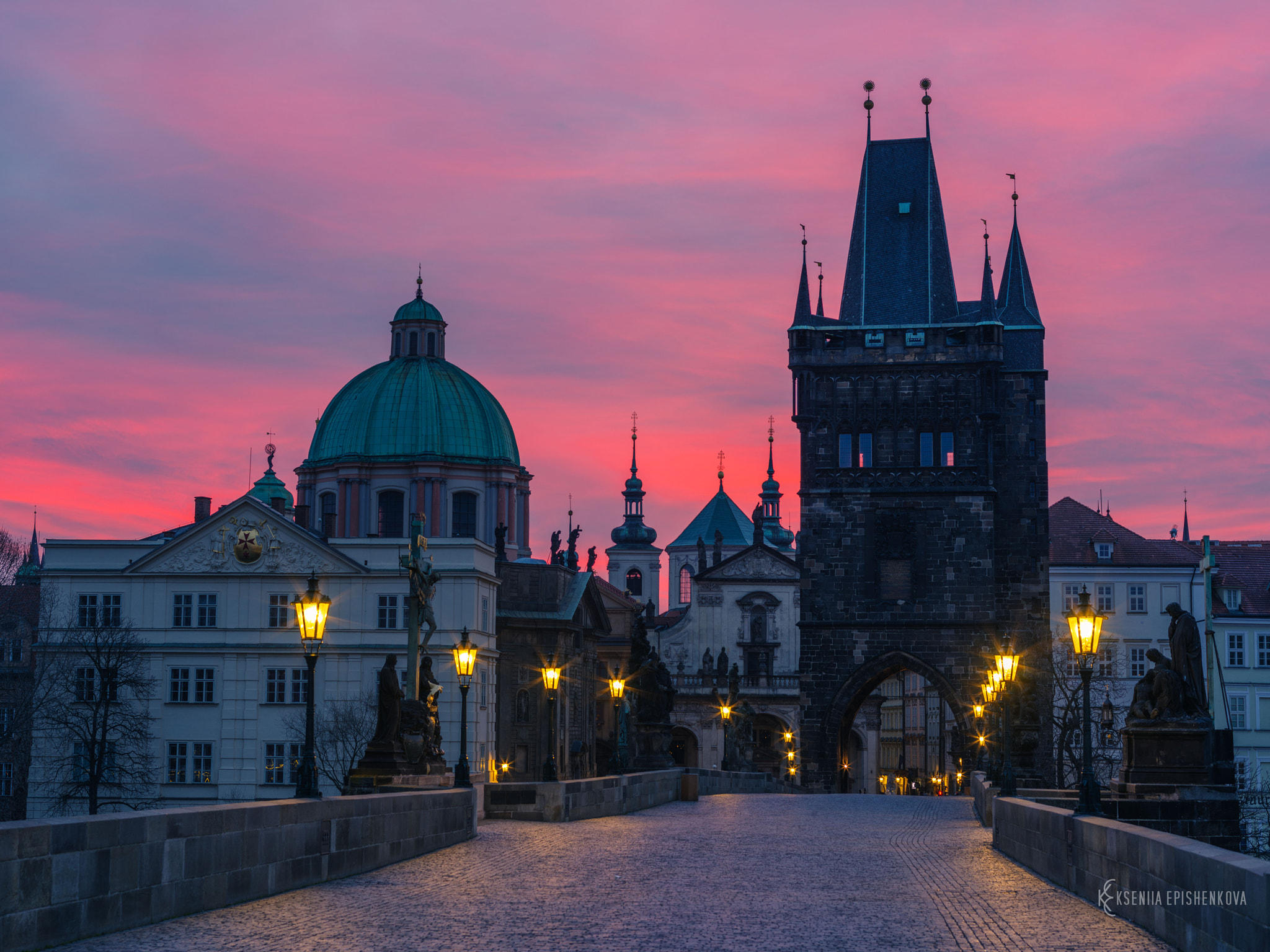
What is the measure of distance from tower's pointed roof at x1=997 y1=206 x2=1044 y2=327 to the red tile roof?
39.2ft

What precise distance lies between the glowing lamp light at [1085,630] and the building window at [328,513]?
71152 mm

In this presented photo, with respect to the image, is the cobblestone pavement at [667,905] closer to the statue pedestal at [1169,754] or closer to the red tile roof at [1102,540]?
the statue pedestal at [1169,754]

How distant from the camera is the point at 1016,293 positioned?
287ft

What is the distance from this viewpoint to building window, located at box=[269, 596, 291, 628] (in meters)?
76.3

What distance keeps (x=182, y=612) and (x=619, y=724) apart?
32.1 metres

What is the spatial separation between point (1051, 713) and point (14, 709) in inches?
1730

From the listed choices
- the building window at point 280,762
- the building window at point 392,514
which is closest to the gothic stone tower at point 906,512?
the building window at point 280,762

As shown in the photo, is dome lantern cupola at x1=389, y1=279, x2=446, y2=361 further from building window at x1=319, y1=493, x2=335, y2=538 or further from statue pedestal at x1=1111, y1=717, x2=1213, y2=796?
statue pedestal at x1=1111, y1=717, x2=1213, y2=796

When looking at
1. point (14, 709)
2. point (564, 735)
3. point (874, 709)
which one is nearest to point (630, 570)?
point (874, 709)

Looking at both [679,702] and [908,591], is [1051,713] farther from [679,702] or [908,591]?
[679,702]

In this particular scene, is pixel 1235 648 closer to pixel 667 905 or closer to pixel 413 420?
pixel 413 420

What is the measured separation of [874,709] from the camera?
124 metres

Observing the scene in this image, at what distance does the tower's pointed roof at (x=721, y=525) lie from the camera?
6496 inches

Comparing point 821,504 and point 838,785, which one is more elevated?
point 821,504
